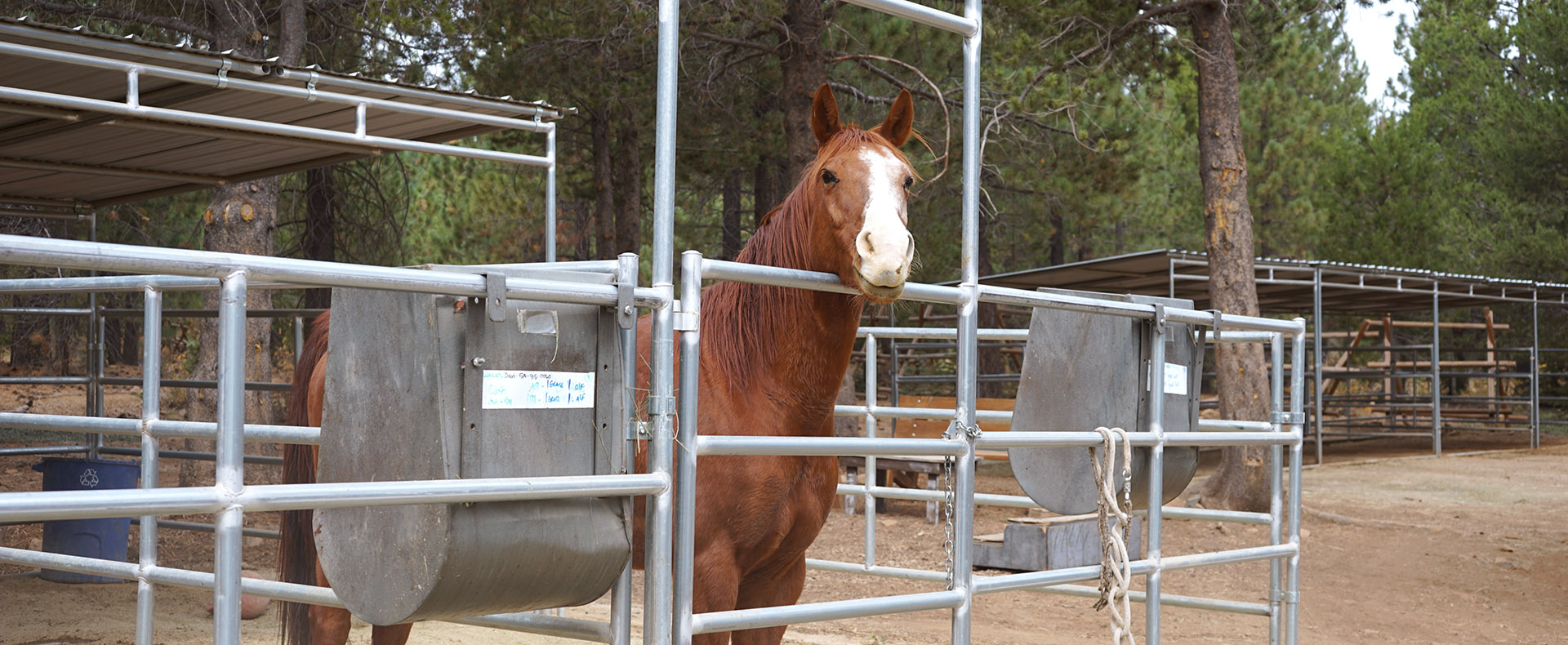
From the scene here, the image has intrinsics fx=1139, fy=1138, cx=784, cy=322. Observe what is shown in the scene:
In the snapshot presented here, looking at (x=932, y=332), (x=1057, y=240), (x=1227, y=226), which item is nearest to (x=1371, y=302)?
(x=1057, y=240)

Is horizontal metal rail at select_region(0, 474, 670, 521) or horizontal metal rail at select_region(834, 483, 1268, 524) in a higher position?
horizontal metal rail at select_region(0, 474, 670, 521)

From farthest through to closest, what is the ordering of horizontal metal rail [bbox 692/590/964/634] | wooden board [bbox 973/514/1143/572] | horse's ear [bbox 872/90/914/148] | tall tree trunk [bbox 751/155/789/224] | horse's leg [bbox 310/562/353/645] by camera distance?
tall tree trunk [bbox 751/155/789/224], wooden board [bbox 973/514/1143/572], horse's leg [bbox 310/562/353/645], horse's ear [bbox 872/90/914/148], horizontal metal rail [bbox 692/590/964/634]

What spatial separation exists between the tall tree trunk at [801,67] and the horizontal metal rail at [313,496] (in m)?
7.84

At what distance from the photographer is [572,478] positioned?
Result: 2.03 m

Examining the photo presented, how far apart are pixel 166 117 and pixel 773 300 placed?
10.3ft

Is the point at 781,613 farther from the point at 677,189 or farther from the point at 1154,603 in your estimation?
the point at 677,189

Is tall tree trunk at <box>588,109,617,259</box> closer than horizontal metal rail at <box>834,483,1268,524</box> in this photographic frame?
No

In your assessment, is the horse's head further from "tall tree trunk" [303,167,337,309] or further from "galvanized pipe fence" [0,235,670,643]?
"tall tree trunk" [303,167,337,309]

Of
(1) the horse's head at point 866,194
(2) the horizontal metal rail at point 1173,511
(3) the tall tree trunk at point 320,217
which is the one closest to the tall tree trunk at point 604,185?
(3) the tall tree trunk at point 320,217

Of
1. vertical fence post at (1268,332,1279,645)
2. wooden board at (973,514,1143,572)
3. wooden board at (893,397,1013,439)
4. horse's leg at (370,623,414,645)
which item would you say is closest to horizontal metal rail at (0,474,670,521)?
horse's leg at (370,623,414,645)

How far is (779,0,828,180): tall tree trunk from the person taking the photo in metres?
9.84

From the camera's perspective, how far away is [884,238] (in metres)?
2.38

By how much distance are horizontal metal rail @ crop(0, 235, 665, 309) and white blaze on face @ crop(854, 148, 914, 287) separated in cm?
47

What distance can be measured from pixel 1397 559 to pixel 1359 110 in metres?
21.0
